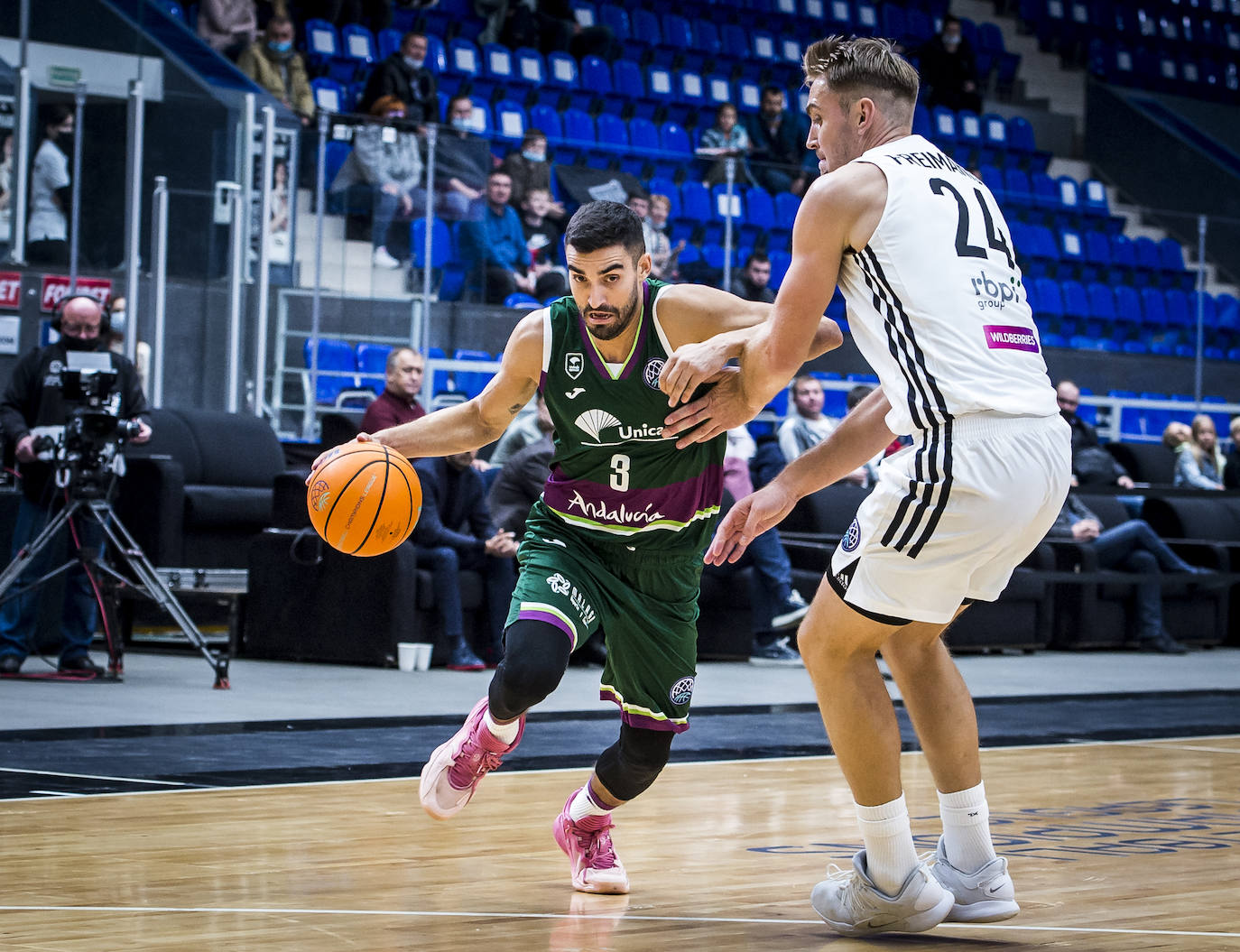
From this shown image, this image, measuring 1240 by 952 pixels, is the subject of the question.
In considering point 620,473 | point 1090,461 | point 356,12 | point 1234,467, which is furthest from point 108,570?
point 1234,467

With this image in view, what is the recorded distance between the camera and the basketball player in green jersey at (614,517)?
390 centimetres

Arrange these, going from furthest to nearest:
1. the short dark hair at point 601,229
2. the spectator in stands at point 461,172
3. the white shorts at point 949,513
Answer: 1. the spectator in stands at point 461,172
2. the short dark hair at point 601,229
3. the white shorts at point 949,513

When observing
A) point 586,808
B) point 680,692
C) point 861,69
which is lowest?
point 586,808

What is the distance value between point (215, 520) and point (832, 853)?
666 cm

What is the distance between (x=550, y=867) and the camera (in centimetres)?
417

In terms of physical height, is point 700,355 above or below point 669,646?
above

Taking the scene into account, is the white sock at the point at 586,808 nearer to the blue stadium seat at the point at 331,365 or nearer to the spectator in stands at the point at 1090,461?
the blue stadium seat at the point at 331,365

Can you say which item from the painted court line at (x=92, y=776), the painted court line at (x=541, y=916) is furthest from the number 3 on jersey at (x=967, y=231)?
the painted court line at (x=92, y=776)

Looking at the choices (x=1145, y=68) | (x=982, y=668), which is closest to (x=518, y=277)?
(x=982, y=668)

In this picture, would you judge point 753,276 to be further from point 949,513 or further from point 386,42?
point 949,513

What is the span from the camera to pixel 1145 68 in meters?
22.6

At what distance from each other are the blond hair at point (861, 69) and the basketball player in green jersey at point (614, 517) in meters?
0.60

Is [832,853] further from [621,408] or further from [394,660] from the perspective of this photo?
[394,660]

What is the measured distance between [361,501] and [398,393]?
18.0 ft
